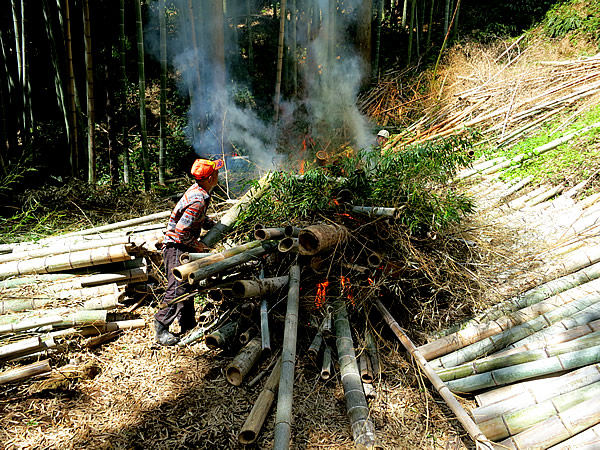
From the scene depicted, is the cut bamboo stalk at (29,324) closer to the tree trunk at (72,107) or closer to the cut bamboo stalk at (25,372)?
the cut bamboo stalk at (25,372)

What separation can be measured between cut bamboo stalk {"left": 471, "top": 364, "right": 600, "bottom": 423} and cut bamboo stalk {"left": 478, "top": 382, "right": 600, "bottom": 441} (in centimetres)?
5

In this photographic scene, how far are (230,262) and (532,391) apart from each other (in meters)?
2.22

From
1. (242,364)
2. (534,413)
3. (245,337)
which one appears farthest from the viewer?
(245,337)

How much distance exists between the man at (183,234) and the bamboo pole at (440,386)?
1.65 metres

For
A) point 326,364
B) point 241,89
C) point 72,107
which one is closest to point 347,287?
point 326,364

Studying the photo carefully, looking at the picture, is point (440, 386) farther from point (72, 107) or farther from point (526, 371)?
point (72, 107)

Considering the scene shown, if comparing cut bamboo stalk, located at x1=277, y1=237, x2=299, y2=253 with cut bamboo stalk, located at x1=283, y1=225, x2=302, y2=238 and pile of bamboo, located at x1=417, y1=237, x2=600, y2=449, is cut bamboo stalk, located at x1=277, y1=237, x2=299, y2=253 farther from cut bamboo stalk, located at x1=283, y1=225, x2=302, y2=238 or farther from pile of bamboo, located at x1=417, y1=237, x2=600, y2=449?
pile of bamboo, located at x1=417, y1=237, x2=600, y2=449

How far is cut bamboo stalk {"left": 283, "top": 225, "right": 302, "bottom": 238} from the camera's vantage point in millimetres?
3402

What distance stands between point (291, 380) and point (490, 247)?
7.56 feet

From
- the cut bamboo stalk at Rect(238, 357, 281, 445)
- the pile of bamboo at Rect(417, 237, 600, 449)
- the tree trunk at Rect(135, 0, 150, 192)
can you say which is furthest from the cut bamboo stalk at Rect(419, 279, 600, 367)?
the tree trunk at Rect(135, 0, 150, 192)

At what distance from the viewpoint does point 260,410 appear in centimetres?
282

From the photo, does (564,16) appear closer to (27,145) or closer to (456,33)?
(456,33)

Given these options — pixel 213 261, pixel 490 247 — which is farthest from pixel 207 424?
pixel 490 247

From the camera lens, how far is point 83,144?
23.0 feet
